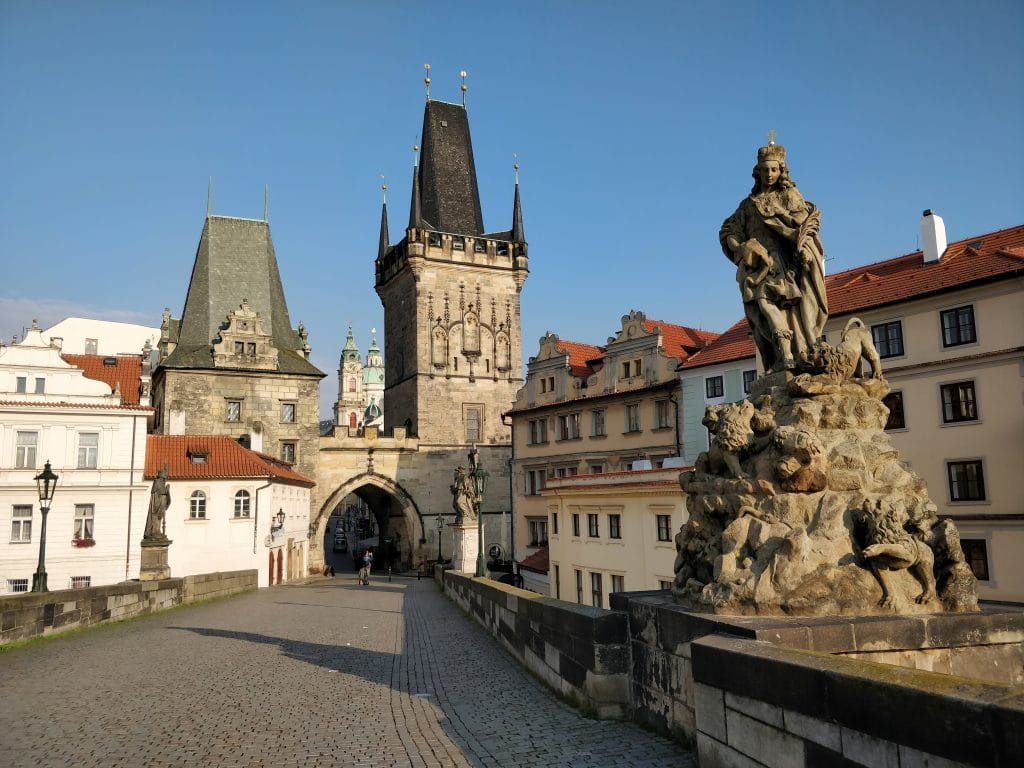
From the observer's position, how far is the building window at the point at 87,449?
98.3ft

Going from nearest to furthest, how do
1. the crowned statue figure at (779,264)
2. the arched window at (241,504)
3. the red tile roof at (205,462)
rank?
1. the crowned statue figure at (779,264)
2. the red tile roof at (205,462)
3. the arched window at (241,504)

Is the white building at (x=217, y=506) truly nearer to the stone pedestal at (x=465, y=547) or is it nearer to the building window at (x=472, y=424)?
the stone pedestal at (x=465, y=547)

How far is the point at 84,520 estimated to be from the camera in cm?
2961

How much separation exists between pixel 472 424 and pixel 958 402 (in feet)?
103

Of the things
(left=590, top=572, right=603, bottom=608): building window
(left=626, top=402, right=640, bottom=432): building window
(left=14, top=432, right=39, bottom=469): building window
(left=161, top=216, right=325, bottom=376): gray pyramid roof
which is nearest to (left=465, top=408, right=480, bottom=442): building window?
(left=161, top=216, right=325, bottom=376): gray pyramid roof

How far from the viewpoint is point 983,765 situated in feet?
8.85

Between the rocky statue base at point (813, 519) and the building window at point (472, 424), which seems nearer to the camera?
the rocky statue base at point (813, 519)

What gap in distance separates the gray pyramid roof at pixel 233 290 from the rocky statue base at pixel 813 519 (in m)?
41.4

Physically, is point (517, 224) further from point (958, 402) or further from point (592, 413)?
point (958, 402)

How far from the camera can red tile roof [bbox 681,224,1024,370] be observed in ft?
68.1

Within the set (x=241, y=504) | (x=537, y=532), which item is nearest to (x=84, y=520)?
(x=241, y=504)

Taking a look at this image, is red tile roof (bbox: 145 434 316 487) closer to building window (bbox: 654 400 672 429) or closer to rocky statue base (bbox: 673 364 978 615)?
building window (bbox: 654 400 672 429)

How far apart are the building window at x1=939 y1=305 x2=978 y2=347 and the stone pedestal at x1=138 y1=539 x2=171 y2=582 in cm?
2111

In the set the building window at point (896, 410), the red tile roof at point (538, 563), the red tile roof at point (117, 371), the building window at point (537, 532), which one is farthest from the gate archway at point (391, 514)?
the building window at point (896, 410)
